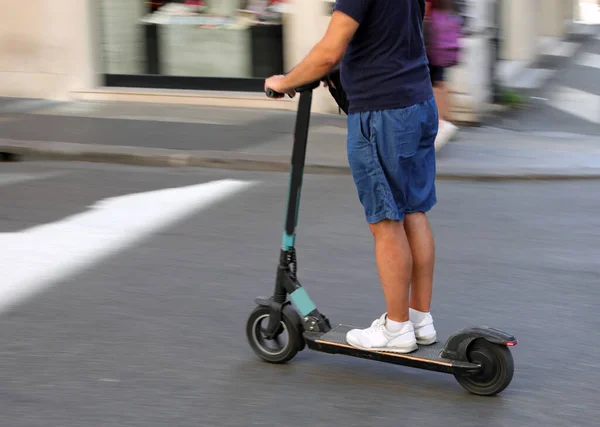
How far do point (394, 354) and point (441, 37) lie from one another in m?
5.59

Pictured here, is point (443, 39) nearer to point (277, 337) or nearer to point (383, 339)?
point (277, 337)

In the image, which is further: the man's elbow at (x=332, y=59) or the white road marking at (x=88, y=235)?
the white road marking at (x=88, y=235)

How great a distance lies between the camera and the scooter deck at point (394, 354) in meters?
3.63

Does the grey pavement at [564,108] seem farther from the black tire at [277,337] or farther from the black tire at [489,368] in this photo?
the black tire at [489,368]

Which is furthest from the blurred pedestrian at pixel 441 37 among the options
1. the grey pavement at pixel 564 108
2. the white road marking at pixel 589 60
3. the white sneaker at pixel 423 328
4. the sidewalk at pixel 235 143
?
the white road marking at pixel 589 60

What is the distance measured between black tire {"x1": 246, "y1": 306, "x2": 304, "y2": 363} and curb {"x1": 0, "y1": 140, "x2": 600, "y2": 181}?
4.24 meters

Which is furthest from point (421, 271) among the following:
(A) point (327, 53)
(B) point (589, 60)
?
(B) point (589, 60)

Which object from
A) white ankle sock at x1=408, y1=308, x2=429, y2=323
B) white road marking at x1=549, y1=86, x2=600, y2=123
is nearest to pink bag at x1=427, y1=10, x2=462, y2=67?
white road marking at x1=549, y1=86, x2=600, y2=123

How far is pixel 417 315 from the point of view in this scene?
3893 mm

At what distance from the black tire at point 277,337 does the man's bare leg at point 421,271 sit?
49cm

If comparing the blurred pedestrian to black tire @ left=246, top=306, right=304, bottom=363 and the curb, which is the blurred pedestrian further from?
black tire @ left=246, top=306, right=304, bottom=363

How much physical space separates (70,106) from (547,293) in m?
8.28

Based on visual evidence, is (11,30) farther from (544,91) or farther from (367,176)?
(367,176)

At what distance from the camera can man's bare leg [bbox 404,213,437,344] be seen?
3.81 metres
